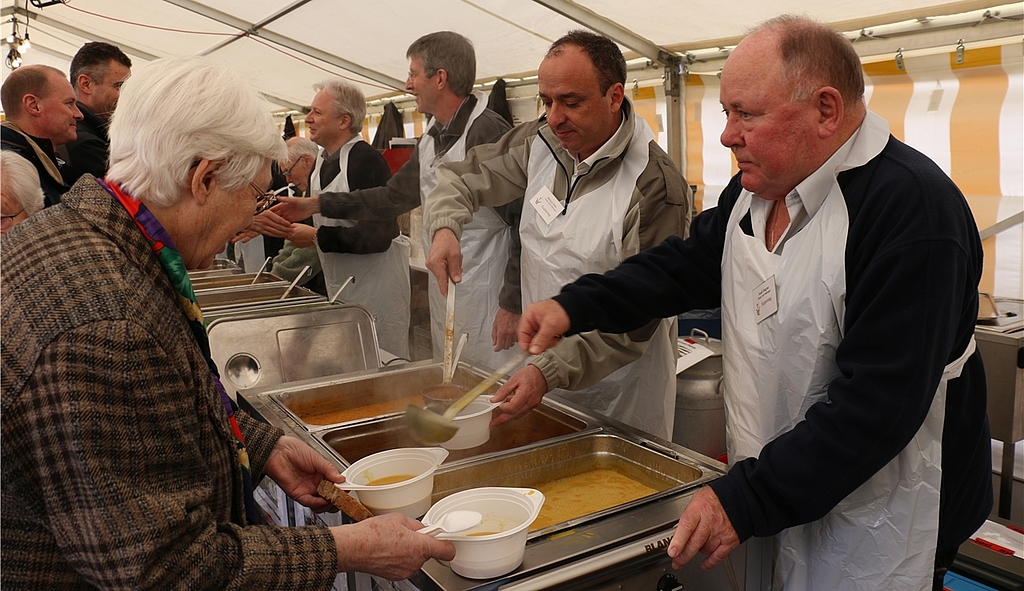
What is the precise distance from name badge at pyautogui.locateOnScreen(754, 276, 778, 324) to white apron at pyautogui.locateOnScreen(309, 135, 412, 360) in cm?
260

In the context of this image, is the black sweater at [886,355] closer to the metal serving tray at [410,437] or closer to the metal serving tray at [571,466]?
the metal serving tray at [571,466]

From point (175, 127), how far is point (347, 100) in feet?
9.00

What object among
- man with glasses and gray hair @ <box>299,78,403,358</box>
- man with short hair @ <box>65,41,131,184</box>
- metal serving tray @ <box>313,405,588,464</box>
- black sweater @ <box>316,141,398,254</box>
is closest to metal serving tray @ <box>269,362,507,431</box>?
metal serving tray @ <box>313,405,588,464</box>

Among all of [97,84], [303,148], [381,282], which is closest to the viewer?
[97,84]

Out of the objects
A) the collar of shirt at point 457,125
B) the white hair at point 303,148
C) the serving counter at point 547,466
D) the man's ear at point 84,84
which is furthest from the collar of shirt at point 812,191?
the man's ear at point 84,84

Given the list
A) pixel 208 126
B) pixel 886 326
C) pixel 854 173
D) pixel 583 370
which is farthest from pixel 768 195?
pixel 208 126

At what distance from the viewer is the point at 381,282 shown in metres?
3.72

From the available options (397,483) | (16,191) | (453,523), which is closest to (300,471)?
(397,483)

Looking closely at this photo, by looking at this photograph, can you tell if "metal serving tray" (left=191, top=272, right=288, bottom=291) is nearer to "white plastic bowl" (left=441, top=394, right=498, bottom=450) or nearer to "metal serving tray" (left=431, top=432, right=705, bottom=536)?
"white plastic bowl" (left=441, top=394, right=498, bottom=450)

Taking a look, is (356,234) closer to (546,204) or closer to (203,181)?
(546,204)

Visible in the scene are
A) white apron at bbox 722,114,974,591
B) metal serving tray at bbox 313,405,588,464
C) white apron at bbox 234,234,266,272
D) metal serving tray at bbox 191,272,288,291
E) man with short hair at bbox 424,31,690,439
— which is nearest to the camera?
white apron at bbox 722,114,974,591

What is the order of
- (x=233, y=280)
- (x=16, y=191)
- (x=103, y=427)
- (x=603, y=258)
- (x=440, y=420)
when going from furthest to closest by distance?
(x=233, y=280) < (x=16, y=191) < (x=603, y=258) < (x=440, y=420) < (x=103, y=427)

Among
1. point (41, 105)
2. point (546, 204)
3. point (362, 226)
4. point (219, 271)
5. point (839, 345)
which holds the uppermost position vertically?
point (41, 105)

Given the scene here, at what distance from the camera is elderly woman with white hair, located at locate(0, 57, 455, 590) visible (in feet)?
2.48
